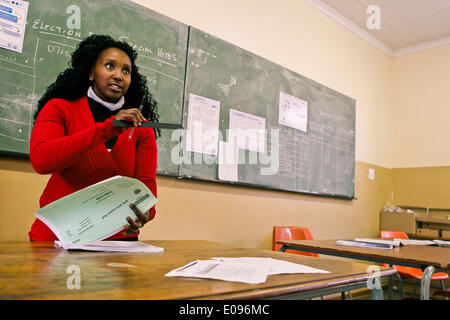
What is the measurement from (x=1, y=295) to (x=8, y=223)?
1.43 meters

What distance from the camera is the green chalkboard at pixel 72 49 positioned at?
1.80 m

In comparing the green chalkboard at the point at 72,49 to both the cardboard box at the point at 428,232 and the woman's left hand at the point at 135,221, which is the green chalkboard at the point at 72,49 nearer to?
the woman's left hand at the point at 135,221

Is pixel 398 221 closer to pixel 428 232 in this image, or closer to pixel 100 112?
pixel 428 232

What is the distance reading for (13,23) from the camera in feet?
5.93

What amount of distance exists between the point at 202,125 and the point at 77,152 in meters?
1.50

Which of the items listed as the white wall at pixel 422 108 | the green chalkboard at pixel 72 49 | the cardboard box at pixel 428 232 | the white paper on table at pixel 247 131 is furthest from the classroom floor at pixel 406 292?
the green chalkboard at pixel 72 49

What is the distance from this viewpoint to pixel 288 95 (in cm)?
338

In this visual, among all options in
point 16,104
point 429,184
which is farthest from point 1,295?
point 429,184

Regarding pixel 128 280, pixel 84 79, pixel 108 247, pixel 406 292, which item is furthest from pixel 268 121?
pixel 406 292

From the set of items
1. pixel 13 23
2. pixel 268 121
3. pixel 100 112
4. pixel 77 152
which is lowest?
pixel 77 152

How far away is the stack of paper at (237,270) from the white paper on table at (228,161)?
1.71 metres

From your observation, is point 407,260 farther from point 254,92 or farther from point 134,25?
point 134,25

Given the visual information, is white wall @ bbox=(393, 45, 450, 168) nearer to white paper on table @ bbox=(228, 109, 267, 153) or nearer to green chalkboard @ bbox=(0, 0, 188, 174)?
white paper on table @ bbox=(228, 109, 267, 153)

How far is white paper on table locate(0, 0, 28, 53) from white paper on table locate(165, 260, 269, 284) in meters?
1.61
